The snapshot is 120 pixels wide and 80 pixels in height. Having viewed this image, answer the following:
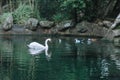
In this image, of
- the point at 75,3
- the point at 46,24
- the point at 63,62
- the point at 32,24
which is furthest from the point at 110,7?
the point at 63,62

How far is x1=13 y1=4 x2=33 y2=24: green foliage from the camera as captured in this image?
140ft

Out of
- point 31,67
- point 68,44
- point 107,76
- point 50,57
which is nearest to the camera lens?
point 107,76

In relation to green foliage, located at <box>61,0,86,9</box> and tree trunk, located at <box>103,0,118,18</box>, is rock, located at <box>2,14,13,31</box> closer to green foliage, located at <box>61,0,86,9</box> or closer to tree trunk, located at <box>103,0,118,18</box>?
green foliage, located at <box>61,0,86,9</box>

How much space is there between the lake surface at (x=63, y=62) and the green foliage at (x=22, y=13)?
34.0ft

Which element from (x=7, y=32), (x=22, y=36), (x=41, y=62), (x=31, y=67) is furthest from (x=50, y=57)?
(x=7, y=32)

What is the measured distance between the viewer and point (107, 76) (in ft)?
56.9

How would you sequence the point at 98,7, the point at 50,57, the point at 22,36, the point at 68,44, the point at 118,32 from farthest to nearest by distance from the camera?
the point at 98,7 < the point at 22,36 < the point at 118,32 < the point at 68,44 < the point at 50,57

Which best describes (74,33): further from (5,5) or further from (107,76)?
(107,76)

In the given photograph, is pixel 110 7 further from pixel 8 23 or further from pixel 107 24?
pixel 8 23

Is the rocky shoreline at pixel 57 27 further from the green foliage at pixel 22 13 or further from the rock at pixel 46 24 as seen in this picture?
the green foliage at pixel 22 13

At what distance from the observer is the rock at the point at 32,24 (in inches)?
1598

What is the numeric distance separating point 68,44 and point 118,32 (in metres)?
5.14

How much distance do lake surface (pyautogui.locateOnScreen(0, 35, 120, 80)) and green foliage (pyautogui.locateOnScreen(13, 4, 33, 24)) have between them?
34.0 feet

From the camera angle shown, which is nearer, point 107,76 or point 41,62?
point 107,76
